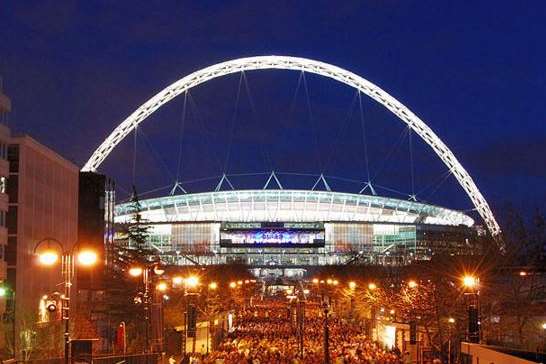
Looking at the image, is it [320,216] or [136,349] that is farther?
[320,216]

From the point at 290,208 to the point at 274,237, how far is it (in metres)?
9.71

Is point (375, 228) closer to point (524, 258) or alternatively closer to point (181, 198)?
point (181, 198)

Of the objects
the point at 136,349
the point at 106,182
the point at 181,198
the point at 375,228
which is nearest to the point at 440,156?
the point at 375,228

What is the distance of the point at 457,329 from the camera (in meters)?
50.2

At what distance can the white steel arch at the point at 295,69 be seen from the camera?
137 metres

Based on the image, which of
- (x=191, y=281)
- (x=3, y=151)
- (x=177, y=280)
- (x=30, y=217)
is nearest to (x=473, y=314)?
(x=191, y=281)

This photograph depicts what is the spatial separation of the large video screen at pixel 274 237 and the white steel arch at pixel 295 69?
127 ft

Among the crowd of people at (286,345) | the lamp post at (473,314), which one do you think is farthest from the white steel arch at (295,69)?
the lamp post at (473,314)

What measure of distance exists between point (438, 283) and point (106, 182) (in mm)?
38555

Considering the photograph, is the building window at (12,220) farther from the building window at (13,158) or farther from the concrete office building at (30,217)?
the building window at (13,158)

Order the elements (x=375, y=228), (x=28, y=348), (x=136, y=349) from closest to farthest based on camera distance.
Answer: (x=28, y=348)
(x=136, y=349)
(x=375, y=228)

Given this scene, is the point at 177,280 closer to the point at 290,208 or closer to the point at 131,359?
the point at 131,359

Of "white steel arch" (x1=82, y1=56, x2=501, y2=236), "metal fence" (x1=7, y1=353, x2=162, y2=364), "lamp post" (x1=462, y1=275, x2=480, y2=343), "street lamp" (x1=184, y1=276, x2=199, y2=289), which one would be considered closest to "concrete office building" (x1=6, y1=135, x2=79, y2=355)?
"street lamp" (x1=184, y1=276, x2=199, y2=289)

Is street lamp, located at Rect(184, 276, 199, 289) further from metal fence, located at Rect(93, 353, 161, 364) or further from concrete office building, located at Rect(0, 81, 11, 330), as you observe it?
metal fence, located at Rect(93, 353, 161, 364)
